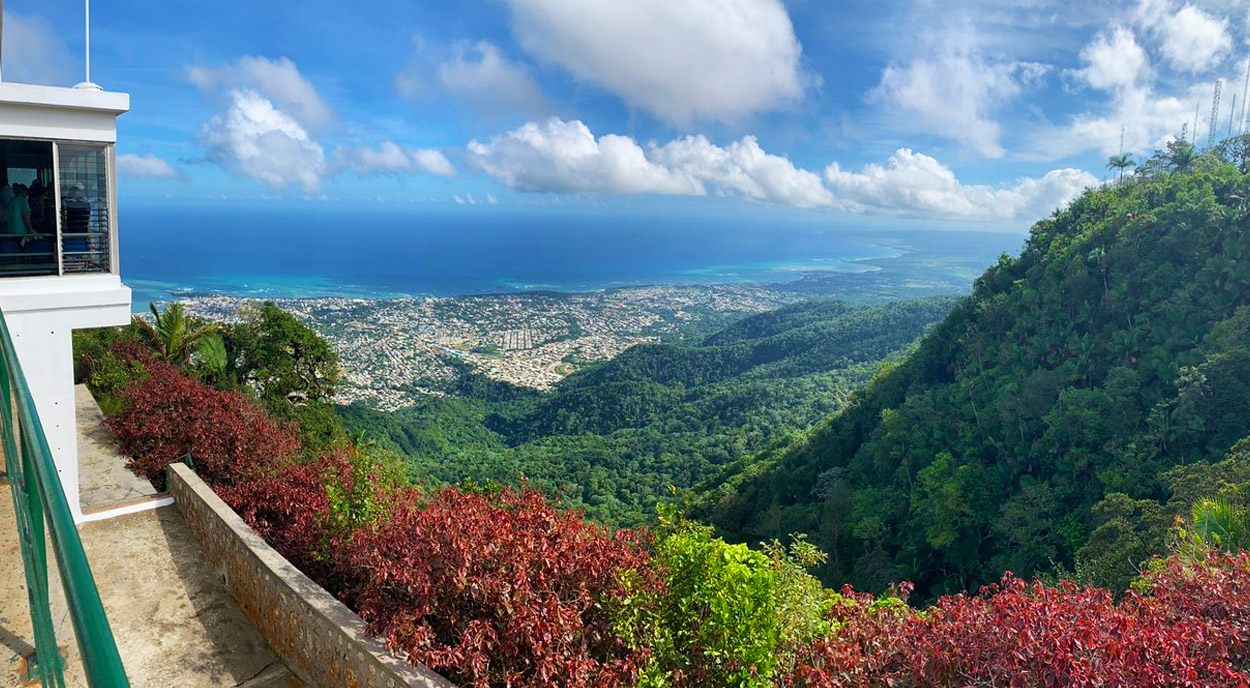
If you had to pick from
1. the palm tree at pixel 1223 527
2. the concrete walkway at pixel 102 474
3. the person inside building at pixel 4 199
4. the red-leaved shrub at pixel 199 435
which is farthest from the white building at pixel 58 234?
the palm tree at pixel 1223 527

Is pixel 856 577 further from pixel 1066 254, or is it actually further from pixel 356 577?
pixel 356 577

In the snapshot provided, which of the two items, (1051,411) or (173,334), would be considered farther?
(1051,411)

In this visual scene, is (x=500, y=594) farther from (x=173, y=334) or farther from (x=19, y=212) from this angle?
(x=173, y=334)

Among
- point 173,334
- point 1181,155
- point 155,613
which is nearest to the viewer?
point 155,613

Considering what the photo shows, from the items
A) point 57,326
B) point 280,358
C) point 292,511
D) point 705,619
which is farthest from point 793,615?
point 280,358

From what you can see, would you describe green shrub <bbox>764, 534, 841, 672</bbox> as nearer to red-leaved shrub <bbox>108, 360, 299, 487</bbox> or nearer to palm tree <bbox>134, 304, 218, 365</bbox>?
red-leaved shrub <bbox>108, 360, 299, 487</bbox>

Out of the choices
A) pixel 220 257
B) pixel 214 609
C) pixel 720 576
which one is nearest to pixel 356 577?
pixel 214 609
